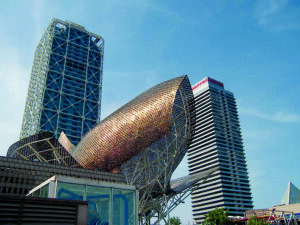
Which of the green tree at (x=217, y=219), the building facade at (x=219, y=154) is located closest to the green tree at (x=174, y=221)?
the green tree at (x=217, y=219)

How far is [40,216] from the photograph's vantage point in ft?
34.1

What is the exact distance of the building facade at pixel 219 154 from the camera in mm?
152375

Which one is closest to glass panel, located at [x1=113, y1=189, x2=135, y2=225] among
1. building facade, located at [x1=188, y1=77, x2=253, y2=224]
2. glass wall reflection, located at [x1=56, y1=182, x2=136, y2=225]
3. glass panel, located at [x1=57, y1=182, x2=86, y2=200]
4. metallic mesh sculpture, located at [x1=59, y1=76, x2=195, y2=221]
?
glass wall reflection, located at [x1=56, y1=182, x2=136, y2=225]

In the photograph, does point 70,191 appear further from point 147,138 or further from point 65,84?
point 65,84

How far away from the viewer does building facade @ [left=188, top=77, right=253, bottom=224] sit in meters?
152

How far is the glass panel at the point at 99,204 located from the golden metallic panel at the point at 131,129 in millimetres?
27379

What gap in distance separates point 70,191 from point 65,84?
110m

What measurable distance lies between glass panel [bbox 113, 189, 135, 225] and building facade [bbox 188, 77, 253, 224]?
13097cm

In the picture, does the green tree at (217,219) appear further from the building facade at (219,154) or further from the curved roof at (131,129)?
the building facade at (219,154)

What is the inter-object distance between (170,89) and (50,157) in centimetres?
2210

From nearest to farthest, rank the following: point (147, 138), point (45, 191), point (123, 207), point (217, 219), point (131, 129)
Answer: point (45, 191) → point (123, 207) → point (147, 138) → point (131, 129) → point (217, 219)

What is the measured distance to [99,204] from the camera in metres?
13.8

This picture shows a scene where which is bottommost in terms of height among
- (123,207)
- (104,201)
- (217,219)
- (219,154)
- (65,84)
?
(123,207)

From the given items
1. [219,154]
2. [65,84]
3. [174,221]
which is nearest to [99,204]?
[174,221]
